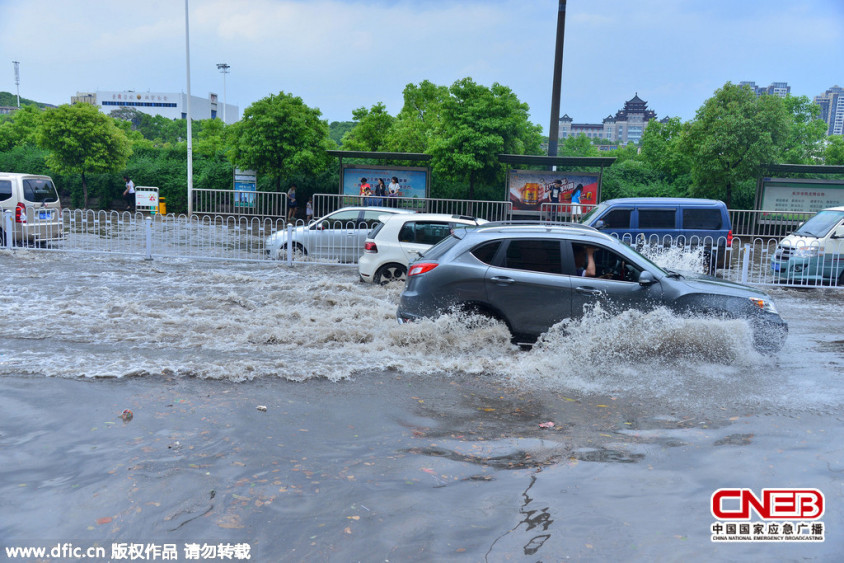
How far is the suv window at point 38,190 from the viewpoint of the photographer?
17.7m

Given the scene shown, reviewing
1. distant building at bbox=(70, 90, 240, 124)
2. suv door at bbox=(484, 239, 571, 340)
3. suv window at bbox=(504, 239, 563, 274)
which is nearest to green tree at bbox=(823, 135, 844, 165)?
suv window at bbox=(504, 239, 563, 274)

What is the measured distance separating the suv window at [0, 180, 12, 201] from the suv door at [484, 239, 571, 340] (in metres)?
14.6

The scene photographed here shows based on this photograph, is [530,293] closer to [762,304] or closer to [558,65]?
[762,304]

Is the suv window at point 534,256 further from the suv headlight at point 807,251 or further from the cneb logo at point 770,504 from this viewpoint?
the suv headlight at point 807,251

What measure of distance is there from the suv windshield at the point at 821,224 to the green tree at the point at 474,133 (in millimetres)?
12617

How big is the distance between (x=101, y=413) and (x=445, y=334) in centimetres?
379

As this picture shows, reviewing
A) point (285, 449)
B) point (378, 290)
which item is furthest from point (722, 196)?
point (285, 449)

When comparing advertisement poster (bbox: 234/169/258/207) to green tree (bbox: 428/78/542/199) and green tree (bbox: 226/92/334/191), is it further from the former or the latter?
green tree (bbox: 428/78/542/199)

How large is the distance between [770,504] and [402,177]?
923 inches

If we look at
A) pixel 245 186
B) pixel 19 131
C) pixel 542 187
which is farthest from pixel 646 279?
pixel 19 131

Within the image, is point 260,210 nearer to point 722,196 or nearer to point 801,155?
point 722,196

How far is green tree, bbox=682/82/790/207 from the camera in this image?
25969mm

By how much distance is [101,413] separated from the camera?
596 cm

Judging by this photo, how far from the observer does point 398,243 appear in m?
13.0
